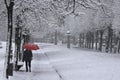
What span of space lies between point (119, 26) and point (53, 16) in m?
24.9

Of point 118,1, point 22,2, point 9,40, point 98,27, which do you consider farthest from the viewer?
point 98,27

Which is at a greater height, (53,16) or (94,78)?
(53,16)

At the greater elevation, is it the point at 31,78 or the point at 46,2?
the point at 46,2

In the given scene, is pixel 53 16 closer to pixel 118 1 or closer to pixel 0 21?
pixel 0 21

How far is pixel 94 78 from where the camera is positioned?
19250 millimetres

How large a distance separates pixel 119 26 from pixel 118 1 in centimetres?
545

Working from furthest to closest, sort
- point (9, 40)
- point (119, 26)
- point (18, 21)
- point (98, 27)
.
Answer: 1. point (98, 27)
2. point (119, 26)
3. point (18, 21)
4. point (9, 40)

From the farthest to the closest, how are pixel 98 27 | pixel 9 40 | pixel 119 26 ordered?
pixel 98 27 < pixel 119 26 < pixel 9 40

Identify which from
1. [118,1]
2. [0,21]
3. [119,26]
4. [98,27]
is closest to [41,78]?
[0,21]

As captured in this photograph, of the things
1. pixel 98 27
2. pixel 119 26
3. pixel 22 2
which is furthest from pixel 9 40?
pixel 98 27

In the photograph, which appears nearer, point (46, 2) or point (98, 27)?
point (46, 2)

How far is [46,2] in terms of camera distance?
21578 millimetres

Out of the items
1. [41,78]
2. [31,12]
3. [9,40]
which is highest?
[31,12]

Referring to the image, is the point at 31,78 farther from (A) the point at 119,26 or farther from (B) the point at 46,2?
(A) the point at 119,26
